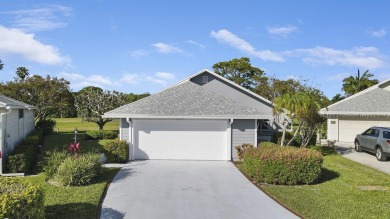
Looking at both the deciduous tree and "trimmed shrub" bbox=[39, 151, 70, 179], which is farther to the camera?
the deciduous tree

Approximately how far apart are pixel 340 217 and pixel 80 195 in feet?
25.0

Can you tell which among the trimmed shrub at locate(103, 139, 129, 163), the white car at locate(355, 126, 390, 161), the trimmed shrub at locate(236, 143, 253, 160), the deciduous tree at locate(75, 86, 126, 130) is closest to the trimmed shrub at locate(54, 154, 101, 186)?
the trimmed shrub at locate(103, 139, 129, 163)

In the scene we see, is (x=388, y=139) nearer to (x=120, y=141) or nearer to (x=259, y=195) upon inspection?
(x=259, y=195)

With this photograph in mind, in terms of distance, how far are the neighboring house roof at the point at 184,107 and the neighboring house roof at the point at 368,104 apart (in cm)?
960

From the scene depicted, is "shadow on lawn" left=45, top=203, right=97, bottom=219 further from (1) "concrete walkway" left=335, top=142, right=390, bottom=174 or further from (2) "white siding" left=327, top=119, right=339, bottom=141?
(2) "white siding" left=327, top=119, right=339, bottom=141

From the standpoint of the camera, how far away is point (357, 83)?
53.3 metres

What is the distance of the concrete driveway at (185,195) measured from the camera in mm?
9171

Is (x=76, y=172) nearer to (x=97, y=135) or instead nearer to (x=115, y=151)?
(x=115, y=151)

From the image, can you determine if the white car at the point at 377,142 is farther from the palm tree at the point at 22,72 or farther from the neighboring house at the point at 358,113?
the palm tree at the point at 22,72

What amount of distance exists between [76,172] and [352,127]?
73.2ft

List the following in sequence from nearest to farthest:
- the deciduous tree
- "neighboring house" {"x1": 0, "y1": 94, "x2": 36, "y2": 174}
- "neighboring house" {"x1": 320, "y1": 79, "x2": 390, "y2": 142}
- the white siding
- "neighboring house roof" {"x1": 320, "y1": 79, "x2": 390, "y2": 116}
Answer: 1. "neighboring house" {"x1": 0, "y1": 94, "x2": 36, "y2": 174}
2. "neighboring house roof" {"x1": 320, "y1": 79, "x2": 390, "y2": 116}
3. "neighboring house" {"x1": 320, "y1": 79, "x2": 390, "y2": 142}
4. the white siding
5. the deciduous tree

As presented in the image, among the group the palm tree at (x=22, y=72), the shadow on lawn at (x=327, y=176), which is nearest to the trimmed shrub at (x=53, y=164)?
the shadow on lawn at (x=327, y=176)

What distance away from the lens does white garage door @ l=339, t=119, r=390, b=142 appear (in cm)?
2595

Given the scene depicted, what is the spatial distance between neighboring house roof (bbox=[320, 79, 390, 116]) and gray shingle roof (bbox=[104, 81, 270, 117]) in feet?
31.5
